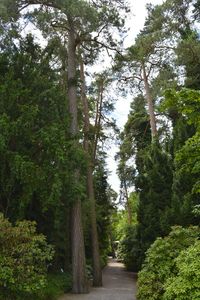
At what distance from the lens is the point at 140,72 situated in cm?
2081

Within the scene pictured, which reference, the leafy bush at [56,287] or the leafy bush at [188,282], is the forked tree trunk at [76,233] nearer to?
the leafy bush at [56,287]

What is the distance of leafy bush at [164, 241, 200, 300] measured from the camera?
21.9 ft

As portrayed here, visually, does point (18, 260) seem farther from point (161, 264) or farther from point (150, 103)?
point (150, 103)

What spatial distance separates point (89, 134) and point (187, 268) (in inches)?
402

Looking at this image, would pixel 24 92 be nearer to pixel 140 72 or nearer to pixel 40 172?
pixel 40 172

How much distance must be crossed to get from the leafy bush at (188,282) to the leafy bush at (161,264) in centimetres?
104

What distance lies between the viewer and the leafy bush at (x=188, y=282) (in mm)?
6684

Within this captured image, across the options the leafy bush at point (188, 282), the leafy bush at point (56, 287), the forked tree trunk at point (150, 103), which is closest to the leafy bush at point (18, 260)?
the leafy bush at point (56, 287)

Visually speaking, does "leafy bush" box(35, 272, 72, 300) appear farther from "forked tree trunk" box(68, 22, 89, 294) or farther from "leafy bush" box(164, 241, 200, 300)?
"leafy bush" box(164, 241, 200, 300)

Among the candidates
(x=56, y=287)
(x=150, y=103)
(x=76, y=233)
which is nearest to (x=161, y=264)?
(x=56, y=287)

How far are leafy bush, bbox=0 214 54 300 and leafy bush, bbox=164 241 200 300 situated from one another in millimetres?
2859

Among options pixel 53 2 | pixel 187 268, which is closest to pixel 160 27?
pixel 53 2

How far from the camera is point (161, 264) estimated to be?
874 centimetres

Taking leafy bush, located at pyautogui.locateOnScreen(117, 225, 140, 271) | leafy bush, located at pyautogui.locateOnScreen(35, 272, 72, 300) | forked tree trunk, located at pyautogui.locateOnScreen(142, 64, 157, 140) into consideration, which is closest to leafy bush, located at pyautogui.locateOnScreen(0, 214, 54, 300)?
leafy bush, located at pyautogui.locateOnScreen(35, 272, 72, 300)
